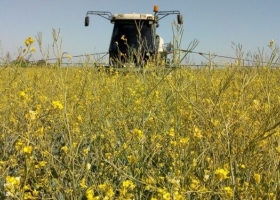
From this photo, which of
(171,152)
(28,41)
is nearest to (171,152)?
(171,152)

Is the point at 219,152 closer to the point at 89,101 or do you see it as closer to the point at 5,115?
the point at 89,101

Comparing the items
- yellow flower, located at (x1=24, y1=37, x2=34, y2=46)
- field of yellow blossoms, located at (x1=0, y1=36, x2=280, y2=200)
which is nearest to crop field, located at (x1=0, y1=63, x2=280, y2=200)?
field of yellow blossoms, located at (x1=0, y1=36, x2=280, y2=200)

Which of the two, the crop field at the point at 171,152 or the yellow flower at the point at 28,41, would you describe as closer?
the crop field at the point at 171,152

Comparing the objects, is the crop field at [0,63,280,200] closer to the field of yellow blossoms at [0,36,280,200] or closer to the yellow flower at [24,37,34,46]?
the field of yellow blossoms at [0,36,280,200]

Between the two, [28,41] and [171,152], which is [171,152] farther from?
[28,41]

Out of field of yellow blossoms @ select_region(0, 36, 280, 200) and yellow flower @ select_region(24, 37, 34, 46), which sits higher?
yellow flower @ select_region(24, 37, 34, 46)

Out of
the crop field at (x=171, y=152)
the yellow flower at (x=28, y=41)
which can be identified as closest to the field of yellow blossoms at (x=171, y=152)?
the crop field at (x=171, y=152)

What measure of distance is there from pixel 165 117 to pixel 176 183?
3.99 feet

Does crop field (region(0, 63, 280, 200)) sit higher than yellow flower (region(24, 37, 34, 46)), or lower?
lower

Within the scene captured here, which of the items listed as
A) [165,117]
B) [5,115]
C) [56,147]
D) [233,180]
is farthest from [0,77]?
[233,180]

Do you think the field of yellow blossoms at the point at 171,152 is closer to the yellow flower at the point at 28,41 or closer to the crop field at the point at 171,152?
the crop field at the point at 171,152

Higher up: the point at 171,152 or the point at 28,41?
the point at 28,41

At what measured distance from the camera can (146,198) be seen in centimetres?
180

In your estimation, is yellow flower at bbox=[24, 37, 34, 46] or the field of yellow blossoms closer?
the field of yellow blossoms
